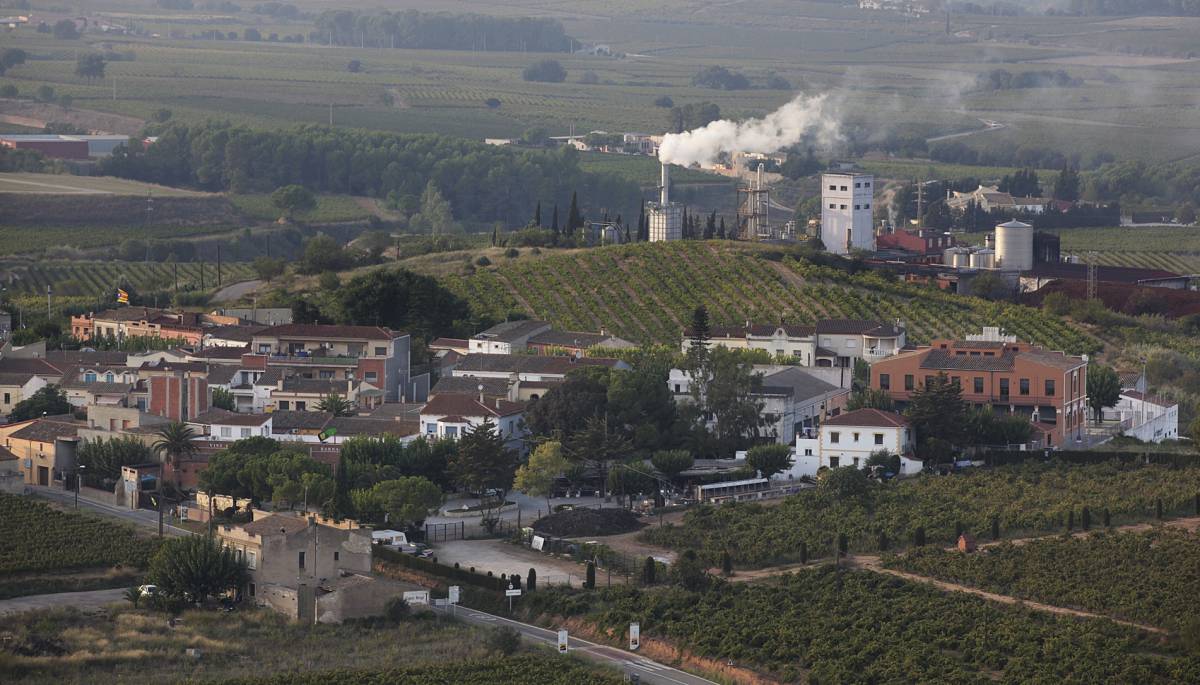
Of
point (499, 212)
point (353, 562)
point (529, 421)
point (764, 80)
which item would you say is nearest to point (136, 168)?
point (499, 212)

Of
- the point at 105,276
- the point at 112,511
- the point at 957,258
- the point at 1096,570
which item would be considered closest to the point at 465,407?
the point at 112,511

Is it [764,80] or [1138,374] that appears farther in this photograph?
[764,80]

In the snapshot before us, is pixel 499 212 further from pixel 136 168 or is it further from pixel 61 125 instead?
pixel 61 125

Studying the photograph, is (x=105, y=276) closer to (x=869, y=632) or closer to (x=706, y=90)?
(x=869, y=632)

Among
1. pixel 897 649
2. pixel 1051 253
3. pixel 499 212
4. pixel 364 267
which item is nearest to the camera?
pixel 897 649

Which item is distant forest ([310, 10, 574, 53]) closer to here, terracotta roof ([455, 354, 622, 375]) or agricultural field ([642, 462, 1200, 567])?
terracotta roof ([455, 354, 622, 375])

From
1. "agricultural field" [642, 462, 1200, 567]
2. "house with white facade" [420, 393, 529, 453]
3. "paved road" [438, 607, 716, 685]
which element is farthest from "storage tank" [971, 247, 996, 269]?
"paved road" [438, 607, 716, 685]
